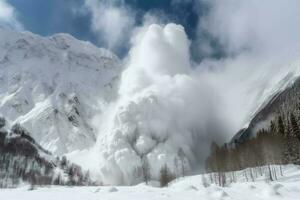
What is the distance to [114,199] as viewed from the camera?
30.2m

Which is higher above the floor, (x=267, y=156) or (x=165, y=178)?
(x=267, y=156)

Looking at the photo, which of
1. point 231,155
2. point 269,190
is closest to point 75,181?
point 231,155

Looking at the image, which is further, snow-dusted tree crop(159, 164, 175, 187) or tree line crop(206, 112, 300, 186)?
snow-dusted tree crop(159, 164, 175, 187)

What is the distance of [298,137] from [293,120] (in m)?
5.45

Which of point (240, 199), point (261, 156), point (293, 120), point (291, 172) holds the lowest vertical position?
point (240, 199)

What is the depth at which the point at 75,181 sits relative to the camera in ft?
653

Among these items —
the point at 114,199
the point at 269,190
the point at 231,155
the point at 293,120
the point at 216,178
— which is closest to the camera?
the point at 114,199

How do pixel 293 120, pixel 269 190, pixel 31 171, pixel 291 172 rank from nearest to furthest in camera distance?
pixel 269 190, pixel 291 172, pixel 293 120, pixel 31 171

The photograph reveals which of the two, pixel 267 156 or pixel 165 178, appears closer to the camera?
pixel 267 156

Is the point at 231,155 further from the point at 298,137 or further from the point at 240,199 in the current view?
the point at 240,199

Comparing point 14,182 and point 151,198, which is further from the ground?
point 14,182

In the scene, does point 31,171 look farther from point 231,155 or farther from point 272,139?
point 272,139

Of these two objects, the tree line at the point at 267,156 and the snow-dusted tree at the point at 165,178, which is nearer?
the tree line at the point at 267,156

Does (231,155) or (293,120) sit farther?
(231,155)
